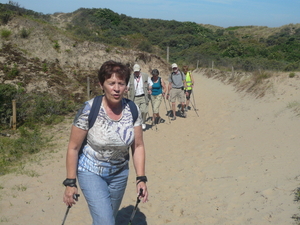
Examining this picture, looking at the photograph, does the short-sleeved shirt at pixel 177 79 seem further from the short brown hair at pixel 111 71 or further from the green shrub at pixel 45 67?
the green shrub at pixel 45 67

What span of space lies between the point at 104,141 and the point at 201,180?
359cm

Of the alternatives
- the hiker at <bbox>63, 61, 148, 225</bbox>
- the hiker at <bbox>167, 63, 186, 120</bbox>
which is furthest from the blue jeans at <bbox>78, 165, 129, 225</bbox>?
the hiker at <bbox>167, 63, 186, 120</bbox>

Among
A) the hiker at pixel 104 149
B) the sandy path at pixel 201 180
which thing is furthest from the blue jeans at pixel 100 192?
the sandy path at pixel 201 180

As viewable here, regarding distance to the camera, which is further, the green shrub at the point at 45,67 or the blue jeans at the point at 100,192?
the green shrub at the point at 45,67

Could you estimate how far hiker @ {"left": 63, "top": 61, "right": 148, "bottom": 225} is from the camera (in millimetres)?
2541

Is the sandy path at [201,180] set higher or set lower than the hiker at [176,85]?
lower

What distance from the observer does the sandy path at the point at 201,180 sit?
173 inches

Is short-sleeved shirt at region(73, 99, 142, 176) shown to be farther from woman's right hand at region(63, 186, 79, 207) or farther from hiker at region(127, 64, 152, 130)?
hiker at region(127, 64, 152, 130)

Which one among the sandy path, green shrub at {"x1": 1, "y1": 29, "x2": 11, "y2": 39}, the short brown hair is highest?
green shrub at {"x1": 1, "y1": 29, "x2": 11, "y2": 39}

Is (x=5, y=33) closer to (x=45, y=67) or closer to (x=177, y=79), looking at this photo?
(x=45, y=67)

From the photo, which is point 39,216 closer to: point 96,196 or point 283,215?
point 96,196

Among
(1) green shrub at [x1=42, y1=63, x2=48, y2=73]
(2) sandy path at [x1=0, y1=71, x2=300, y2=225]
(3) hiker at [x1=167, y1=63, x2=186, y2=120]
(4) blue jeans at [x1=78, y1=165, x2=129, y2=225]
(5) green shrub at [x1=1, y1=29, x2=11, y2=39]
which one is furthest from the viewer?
(5) green shrub at [x1=1, y1=29, x2=11, y2=39]

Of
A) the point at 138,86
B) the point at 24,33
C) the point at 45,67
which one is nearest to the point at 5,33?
the point at 24,33

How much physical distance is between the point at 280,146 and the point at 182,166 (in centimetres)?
225
